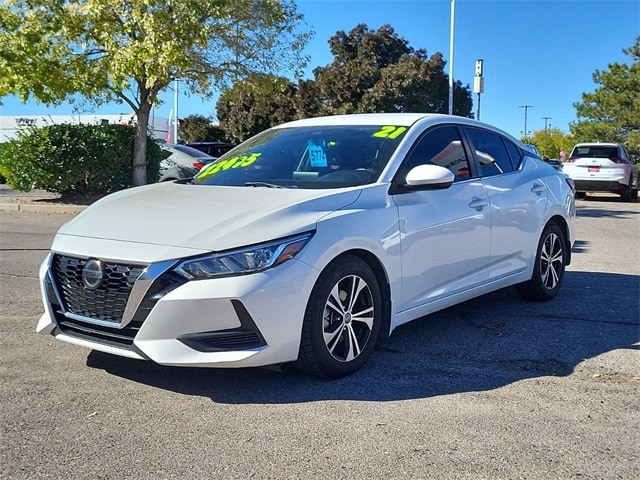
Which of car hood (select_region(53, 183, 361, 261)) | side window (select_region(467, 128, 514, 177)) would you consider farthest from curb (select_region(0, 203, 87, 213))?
side window (select_region(467, 128, 514, 177))

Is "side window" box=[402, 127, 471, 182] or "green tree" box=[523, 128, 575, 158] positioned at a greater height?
"green tree" box=[523, 128, 575, 158]

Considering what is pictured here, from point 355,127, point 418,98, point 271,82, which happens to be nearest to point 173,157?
point 271,82

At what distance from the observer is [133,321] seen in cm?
364

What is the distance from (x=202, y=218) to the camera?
12.9ft

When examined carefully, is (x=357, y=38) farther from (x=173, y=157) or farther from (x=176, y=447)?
(x=176, y=447)

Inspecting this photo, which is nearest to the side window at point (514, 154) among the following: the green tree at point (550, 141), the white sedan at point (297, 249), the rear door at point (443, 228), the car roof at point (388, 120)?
the white sedan at point (297, 249)

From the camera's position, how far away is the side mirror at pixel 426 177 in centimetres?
449

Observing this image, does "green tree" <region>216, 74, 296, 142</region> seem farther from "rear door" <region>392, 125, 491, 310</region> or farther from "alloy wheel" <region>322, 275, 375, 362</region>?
"alloy wheel" <region>322, 275, 375, 362</region>

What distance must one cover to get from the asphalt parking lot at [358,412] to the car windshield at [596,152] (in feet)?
53.5

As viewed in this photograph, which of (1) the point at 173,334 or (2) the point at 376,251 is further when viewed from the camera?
(2) the point at 376,251

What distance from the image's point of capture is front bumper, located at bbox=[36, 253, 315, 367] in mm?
3545

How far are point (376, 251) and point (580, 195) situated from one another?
823 inches

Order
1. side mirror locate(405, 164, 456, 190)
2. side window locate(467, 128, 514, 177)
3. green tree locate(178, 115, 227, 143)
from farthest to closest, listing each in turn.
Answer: green tree locate(178, 115, 227, 143) < side window locate(467, 128, 514, 177) < side mirror locate(405, 164, 456, 190)

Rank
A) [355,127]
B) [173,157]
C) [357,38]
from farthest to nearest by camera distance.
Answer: [357,38] < [173,157] < [355,127]
